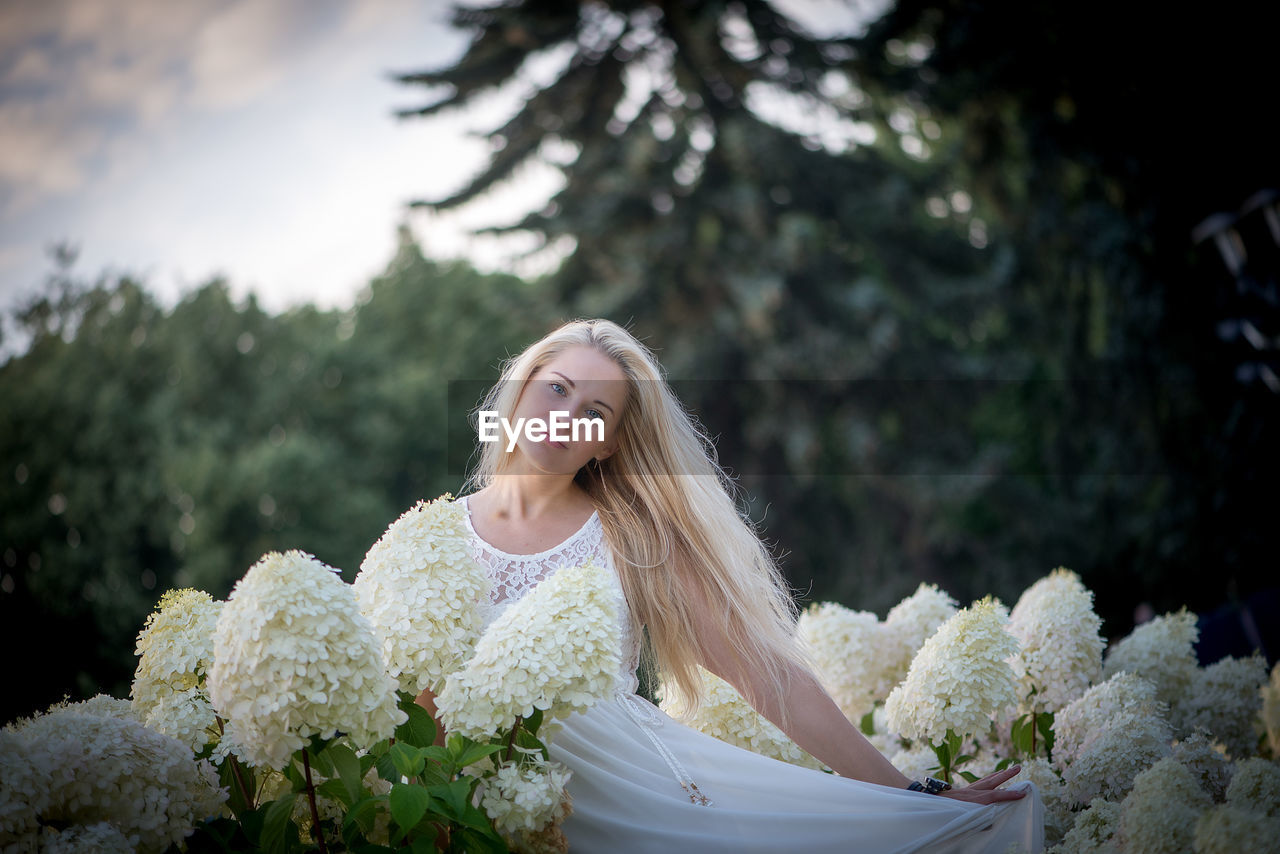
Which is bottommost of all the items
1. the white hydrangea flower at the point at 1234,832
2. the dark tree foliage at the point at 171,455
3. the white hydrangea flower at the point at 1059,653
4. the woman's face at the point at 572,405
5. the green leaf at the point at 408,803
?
the dark tree foliage at the point at 171,455

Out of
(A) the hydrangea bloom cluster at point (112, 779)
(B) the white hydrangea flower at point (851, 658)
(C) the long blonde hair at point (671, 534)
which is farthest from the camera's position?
(B) the white hydrangea flower at point (851, 658)

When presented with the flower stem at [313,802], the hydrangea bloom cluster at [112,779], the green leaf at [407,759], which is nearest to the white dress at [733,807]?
the green leaf at [407,759]

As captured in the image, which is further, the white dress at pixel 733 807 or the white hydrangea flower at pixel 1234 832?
the white dress at pixel 733 807

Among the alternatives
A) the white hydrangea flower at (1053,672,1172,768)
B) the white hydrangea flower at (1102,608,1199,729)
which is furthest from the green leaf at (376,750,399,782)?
the white hydrangea flower at (1102,608,1199,729)

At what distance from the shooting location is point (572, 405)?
2777mm

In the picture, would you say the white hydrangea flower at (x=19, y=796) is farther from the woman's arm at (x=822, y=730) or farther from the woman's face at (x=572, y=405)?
the woman's arm at (x=822, y=730)

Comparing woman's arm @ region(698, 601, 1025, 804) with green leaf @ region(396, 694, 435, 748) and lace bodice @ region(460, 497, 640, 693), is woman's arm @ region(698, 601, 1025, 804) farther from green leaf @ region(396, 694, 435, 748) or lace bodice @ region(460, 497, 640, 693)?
green leaf @ region(396, 694, 435, 748)

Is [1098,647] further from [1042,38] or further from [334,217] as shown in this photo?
[334,217]

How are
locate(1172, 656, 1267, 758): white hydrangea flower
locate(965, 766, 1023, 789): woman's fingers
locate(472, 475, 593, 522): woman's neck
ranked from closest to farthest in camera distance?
1. locate(965, 766, 1023, 789): woman's fingers
2. locate(472, 475, 593, 522): woman's neck
3. locate(1172, 656, 1267, 758): white hydrangea flower

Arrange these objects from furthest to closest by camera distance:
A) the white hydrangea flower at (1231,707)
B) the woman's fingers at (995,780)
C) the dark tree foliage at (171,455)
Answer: the dark tree foliage at (171,455) < the white hydrangea flower at (1231,707) < the woman's fingers at (995,780)

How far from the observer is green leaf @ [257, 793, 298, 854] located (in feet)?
5.87

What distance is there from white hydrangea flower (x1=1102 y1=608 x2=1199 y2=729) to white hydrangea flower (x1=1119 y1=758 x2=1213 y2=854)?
3.68ft

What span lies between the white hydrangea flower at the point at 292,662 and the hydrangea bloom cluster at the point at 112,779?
0.31m

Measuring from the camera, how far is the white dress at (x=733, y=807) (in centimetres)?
221
